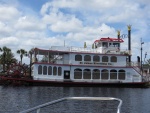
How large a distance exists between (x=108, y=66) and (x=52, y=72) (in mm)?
8782

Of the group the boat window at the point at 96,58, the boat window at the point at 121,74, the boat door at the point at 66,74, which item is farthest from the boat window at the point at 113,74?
the boat door at the point at 66,74

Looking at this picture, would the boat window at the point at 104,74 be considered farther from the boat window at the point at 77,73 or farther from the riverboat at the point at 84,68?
the boat window at the point at 77,73

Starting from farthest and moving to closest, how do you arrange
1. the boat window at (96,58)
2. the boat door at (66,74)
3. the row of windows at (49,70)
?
the boat window at (96,58) → the boat door at (66,74) → the row of windows at (49,70)

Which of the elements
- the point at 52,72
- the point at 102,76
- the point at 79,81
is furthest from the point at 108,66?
the point at 52,72

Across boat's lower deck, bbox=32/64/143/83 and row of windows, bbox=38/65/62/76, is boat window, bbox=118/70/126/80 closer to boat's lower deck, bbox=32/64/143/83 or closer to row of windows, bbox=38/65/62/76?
boat's lower deck, bbox=32/64/143/83

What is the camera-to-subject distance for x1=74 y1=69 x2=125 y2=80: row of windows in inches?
1891

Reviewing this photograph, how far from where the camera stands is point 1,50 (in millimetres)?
85062

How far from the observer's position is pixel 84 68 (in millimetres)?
48000

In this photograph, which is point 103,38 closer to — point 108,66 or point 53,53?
point 108,66

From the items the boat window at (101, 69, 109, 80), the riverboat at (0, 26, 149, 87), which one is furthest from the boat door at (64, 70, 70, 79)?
the boat window at (101, 69, 109, 80)

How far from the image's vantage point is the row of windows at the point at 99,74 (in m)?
48.0

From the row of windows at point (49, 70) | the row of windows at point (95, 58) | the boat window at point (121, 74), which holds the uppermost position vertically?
the row of windows at point (95, 58)

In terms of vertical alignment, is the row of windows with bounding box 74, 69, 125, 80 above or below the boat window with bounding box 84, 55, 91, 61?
below

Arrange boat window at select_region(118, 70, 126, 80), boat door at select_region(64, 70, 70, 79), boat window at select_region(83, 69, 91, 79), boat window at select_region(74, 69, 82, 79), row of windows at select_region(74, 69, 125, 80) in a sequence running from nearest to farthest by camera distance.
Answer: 1. boat door at select_region(64, 70, 70, 79)
2. boat window at select_region(74, 69, 82, 79)
3. row of windows at select_region(74, 69, 125, 80)
4. boat window at select_region(83, 69, 91, 79)
5. boat window at select_region(118, 70, 126, 80)
